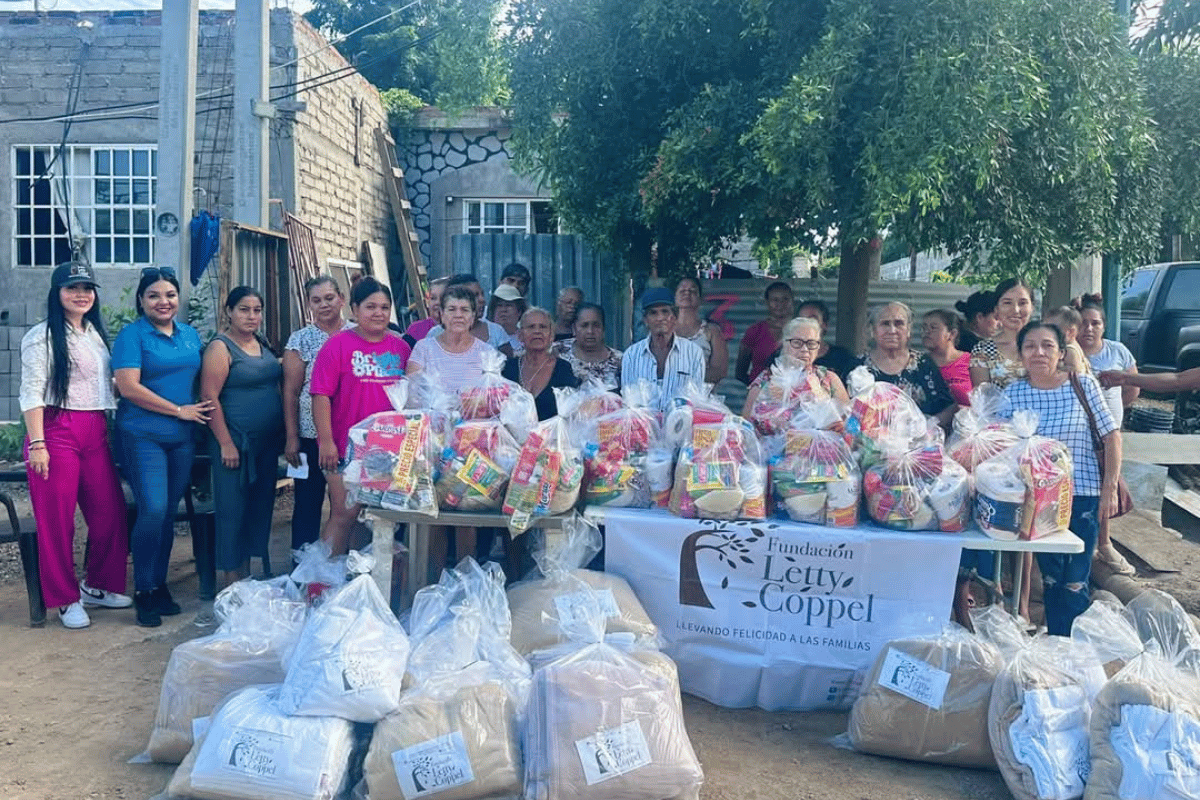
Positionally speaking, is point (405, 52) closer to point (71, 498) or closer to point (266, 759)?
point (71, 498)

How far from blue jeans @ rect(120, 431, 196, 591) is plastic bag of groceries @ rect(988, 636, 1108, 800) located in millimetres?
3758

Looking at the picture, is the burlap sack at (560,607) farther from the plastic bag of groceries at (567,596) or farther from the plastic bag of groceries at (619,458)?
the plastic bag of groceries at (619,458)

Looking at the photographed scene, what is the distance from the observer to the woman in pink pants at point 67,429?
4824 mm

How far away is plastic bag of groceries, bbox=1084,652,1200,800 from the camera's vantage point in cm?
312

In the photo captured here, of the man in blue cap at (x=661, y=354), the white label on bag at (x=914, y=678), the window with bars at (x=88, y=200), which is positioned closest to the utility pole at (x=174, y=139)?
the man in blue cap at (x=661, y=354)

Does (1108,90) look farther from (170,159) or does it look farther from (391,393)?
(170,159)

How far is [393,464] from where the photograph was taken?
13.2ft

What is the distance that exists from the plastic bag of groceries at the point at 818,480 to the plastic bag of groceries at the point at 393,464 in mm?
1369

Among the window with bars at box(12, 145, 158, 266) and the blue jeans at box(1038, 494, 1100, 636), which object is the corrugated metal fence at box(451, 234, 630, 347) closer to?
the window with bars at box(12, 145, 158, 266)

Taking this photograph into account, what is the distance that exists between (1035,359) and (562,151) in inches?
122

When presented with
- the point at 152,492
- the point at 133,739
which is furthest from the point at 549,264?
the point at 133,739

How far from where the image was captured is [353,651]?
3357mm

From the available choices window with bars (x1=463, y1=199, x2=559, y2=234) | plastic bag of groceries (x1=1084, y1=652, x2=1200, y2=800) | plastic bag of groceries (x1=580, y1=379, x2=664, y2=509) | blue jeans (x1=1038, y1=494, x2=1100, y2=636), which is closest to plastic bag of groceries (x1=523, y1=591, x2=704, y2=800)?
plastic bag of groceries (x1=580, y1=379, x2=664, y2=509)

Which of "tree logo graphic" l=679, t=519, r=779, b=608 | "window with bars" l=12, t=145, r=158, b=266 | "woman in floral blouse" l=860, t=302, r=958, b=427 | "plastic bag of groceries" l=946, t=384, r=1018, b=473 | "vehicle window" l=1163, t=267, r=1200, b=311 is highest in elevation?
"window with bars" l=12, t=145, r=158, b=266
